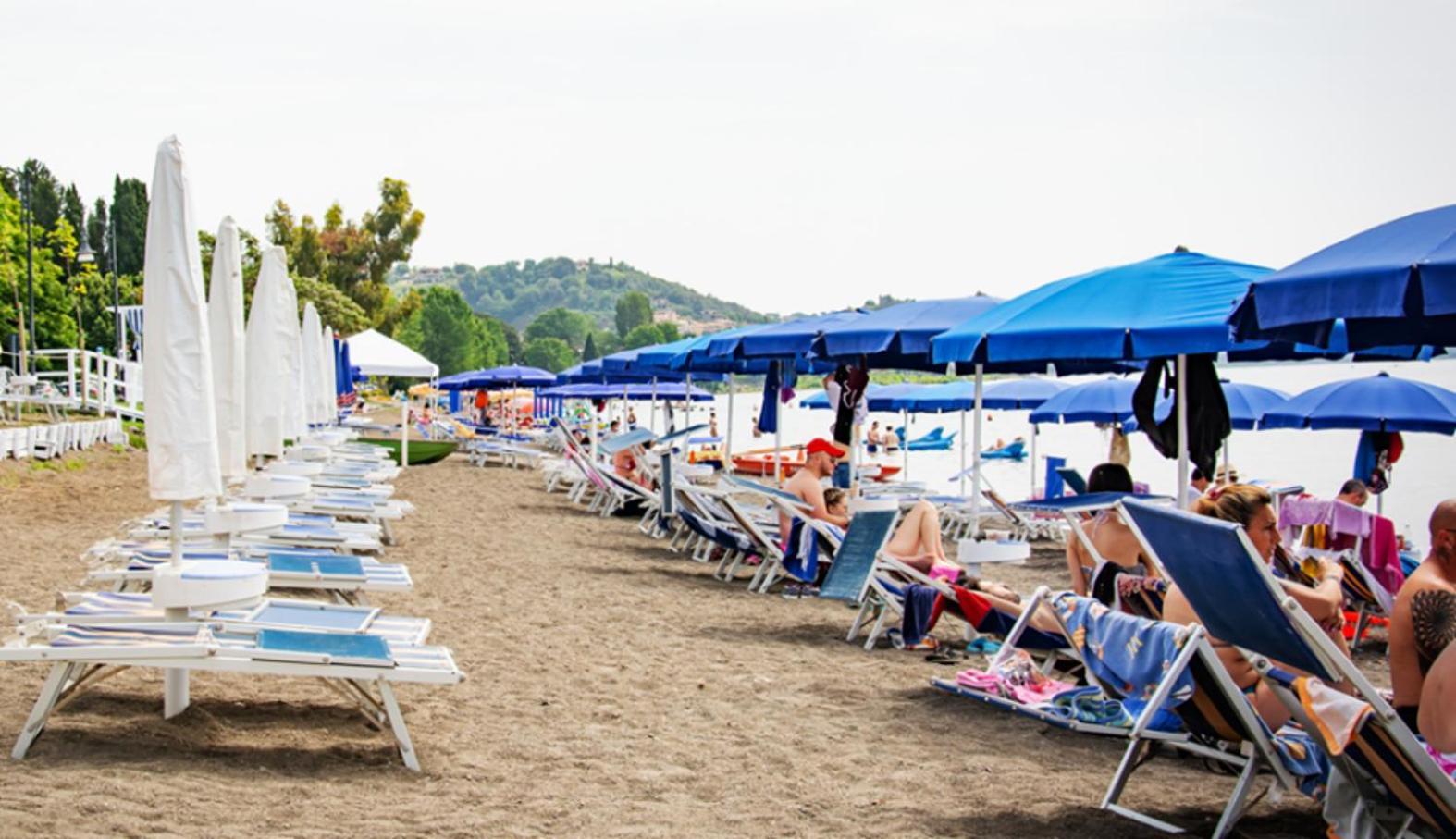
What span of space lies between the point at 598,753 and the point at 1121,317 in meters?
3.40

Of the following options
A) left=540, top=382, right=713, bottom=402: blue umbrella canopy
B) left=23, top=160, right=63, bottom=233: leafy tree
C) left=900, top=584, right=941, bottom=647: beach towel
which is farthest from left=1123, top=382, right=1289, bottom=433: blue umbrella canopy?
left=23, top=160, right=63, bottom=233: leafy tree

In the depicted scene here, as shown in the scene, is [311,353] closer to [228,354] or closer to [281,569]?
[228,354]

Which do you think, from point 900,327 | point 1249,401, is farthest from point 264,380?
point 1249,401

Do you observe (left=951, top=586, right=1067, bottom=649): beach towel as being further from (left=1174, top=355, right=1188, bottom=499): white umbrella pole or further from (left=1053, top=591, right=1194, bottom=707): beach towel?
(left=1174, top=355, right=1188, bottom=499): white umbrella pole

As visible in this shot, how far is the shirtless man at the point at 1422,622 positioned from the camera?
355 centimetres

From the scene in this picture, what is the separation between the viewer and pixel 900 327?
9.80m

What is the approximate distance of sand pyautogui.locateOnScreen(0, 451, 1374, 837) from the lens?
3980mm

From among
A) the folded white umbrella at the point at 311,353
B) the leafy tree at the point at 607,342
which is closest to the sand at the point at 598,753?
the folded white umbrella at the point at 311,353

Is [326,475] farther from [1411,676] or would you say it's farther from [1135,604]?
[1411,676]

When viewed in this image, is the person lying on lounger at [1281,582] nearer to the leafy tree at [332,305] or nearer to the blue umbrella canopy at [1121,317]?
the blue umbrella canopy at [1121,317]

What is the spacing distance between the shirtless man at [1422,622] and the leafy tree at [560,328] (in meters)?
156

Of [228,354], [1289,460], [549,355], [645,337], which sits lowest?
[1289,460]

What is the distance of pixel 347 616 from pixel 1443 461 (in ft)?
164

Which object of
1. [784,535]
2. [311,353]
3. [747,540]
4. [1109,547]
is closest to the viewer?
[1109,547]
